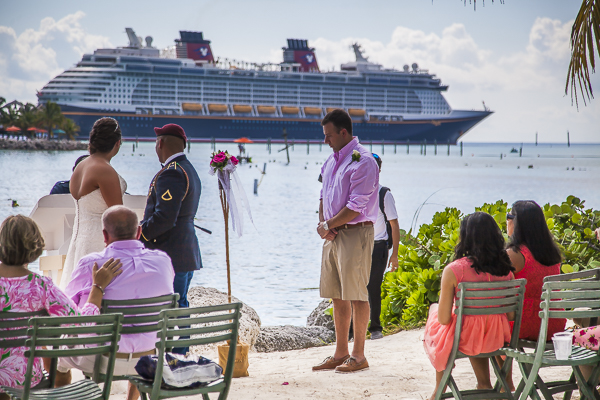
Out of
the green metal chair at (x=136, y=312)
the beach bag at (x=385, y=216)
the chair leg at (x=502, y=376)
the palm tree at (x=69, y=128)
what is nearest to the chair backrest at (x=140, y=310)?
the green metal chair at (x=136, y=312)

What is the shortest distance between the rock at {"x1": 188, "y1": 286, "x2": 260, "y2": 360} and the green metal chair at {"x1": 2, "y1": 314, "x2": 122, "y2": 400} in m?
2.37

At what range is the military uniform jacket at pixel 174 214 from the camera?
130 inches

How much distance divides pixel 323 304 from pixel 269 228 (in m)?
11.6

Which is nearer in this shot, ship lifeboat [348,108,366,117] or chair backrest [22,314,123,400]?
chair backrest [22,314,123,400]

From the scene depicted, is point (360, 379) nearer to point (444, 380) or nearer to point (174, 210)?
point (444, 380)

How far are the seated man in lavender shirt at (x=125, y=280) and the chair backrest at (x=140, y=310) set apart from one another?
5 cm

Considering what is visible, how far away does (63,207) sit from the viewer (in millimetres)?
3768

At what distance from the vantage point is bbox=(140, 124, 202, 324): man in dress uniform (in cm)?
330

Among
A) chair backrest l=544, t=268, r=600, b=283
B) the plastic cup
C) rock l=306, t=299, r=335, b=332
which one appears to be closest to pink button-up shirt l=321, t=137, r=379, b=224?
chair backrest l=544, t=268, r=600, b=283

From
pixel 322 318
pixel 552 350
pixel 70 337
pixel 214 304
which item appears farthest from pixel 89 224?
pixel 322 318

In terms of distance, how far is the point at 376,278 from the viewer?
4.93 metres

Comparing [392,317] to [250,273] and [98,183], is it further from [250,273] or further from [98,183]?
[250,273]

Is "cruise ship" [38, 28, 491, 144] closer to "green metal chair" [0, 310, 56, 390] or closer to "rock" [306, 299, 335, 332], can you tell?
"rock" [306, 299, 335, 332]

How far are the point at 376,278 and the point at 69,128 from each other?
218 ft
